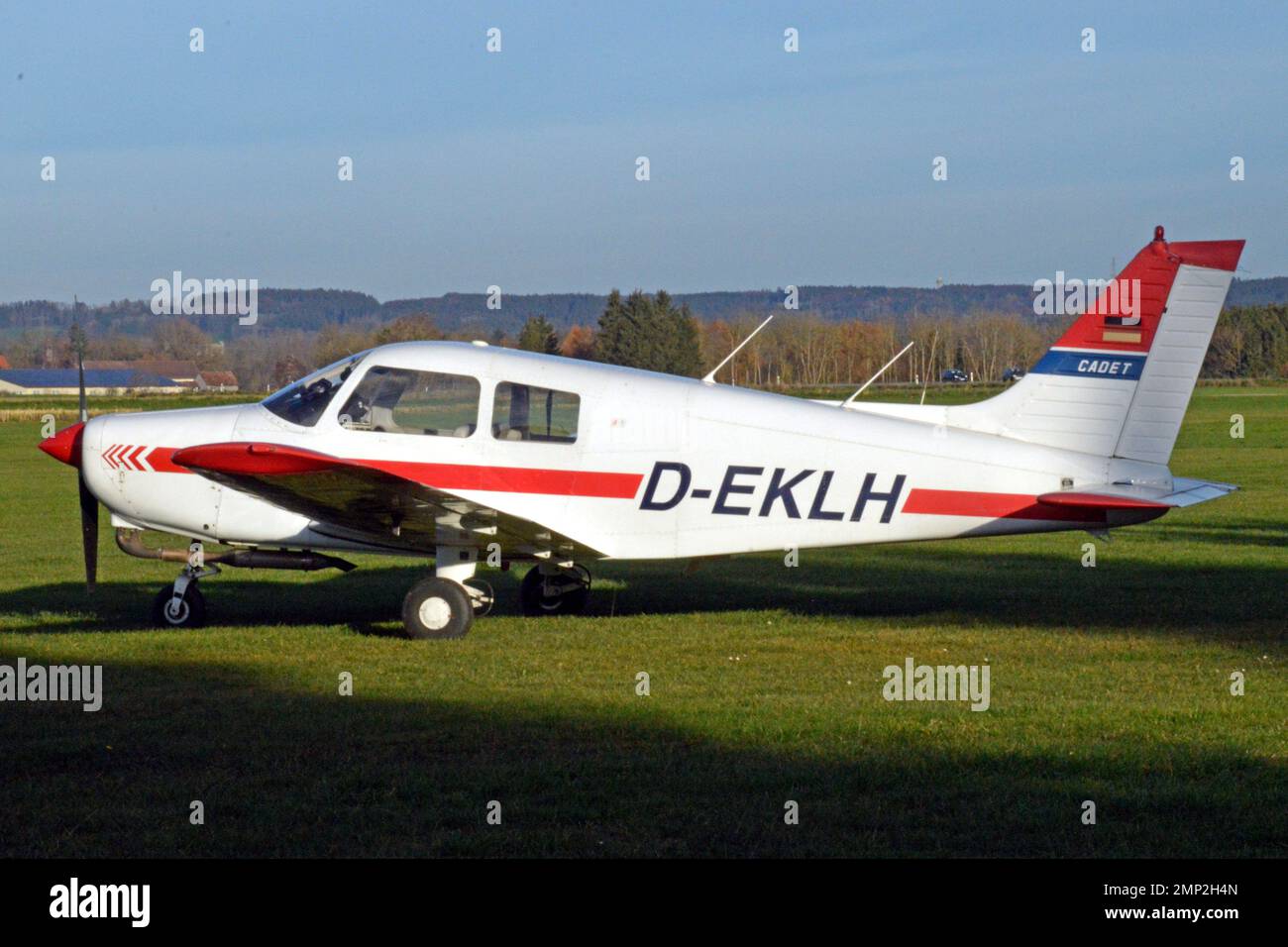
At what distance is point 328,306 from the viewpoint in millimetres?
90188

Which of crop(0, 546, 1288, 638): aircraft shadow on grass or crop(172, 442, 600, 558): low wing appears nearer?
crop(172, 442, 600, 558): low wing

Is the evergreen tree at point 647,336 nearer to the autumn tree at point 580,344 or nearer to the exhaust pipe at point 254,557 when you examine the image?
the autumn tree at point 580,344

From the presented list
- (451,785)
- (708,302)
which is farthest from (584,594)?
(708,302)

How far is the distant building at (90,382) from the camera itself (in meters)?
52.6

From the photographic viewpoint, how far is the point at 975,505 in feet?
34.4

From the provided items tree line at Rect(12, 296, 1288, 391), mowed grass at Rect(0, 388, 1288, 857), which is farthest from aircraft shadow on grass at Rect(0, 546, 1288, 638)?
tree line at Rect(12, 296, 1288, 391)

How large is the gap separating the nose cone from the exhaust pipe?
0.68m

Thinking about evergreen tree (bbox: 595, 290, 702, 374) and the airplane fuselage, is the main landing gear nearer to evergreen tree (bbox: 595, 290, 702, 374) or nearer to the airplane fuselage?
the airplane fuselage

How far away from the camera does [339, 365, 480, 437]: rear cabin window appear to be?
10492 millimetres

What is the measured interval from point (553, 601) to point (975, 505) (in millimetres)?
3692

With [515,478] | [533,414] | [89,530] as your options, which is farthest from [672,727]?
[89,530]

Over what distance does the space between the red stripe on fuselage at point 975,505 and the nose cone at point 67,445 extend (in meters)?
6.50
